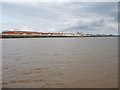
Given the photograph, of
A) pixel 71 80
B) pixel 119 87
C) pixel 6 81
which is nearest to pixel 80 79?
pixel 71 80

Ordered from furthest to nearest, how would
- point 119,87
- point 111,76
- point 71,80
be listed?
point 111,76, point 71,80, point 119,87

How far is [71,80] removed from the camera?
10.2 meters

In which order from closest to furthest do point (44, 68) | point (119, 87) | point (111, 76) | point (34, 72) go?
point (119, 87) → point (111, 76) → point (34, 72) → point (44, 68)

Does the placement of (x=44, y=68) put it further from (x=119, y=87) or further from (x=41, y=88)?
(x=119, y=87)

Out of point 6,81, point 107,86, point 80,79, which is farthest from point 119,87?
point 6,81

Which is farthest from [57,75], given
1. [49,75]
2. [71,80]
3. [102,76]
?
[102,76]

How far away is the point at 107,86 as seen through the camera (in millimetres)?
9086

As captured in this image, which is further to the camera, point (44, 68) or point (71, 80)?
point (44, 68)

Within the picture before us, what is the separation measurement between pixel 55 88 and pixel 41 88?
1.67ft

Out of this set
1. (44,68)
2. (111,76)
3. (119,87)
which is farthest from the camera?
(44,68)

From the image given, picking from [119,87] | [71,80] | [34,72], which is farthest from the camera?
[34,72]

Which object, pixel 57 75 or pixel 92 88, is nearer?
pixel 92 88

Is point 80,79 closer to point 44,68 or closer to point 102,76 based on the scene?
point 102,76

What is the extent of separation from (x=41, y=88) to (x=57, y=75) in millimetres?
2491
